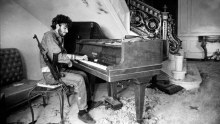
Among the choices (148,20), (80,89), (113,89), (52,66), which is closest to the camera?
(52,66)

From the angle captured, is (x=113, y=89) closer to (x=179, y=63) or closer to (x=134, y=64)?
(x=134, y=64)

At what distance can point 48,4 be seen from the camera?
3881mm

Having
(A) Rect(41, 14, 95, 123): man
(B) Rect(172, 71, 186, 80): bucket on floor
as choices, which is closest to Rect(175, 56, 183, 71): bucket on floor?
(B) Rect(172, 71, 186, 80): bucket on floor

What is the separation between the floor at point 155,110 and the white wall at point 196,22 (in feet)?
12.8

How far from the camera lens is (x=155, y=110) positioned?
303 centimetres

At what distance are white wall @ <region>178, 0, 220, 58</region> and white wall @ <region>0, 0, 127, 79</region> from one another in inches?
168

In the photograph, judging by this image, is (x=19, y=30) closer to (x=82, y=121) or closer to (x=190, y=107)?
(x=82, y=121)

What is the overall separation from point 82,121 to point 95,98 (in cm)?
94

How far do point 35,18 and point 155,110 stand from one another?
3131mm

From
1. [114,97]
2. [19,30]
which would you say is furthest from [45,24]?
[114,97]

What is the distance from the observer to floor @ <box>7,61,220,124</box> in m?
2.71

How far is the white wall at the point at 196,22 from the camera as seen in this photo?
23.2 feet

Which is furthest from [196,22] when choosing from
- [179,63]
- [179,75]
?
[179,75]

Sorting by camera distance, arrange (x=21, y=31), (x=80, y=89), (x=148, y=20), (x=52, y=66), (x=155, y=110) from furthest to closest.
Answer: (x=148, y=20), (x=21, y=31), (x=155, y=110), (x=80, y=89), (x=52, y=66)
